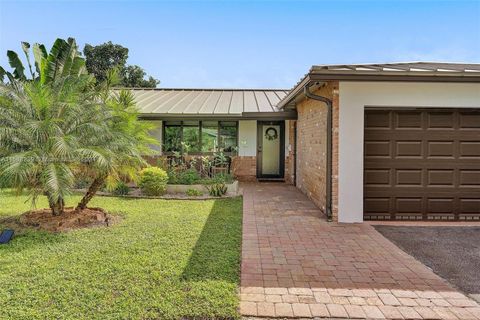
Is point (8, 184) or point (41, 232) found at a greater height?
point (8, 184)

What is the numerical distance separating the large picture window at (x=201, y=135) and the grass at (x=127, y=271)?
6.92m

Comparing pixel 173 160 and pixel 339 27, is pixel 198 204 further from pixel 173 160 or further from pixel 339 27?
pixel 339 27

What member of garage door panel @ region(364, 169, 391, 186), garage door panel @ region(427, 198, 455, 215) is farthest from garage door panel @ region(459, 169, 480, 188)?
garage door panel @ region(364, 169, 391, 186)

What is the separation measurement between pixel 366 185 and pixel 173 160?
27.2 feet

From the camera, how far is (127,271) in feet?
14.0

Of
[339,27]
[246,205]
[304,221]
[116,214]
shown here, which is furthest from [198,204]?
[339,27]

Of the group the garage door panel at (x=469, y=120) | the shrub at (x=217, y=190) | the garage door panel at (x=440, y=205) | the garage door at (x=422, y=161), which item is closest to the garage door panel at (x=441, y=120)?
the garage door at (x=422, y=161)

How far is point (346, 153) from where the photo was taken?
7043 mm

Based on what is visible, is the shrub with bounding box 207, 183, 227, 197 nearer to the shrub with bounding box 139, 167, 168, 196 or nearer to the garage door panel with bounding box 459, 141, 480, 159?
the shrub with bounding box 139, 167, 168, 196

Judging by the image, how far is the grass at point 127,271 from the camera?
3.31m

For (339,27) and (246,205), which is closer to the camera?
(246,205)

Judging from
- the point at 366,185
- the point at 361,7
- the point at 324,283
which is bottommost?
the point at 324,283

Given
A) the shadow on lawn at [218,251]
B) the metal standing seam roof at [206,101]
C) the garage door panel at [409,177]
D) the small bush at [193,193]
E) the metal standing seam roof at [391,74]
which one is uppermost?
the metal standing seam roof at [206,101]

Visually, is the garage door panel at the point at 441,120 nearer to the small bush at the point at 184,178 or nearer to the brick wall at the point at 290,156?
the brick wall at the point at 290,156
